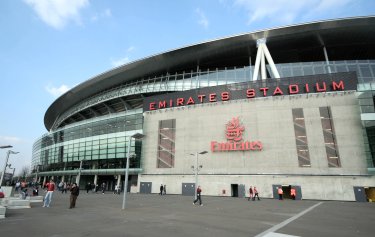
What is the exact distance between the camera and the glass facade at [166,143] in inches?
1652

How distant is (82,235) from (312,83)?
120ft

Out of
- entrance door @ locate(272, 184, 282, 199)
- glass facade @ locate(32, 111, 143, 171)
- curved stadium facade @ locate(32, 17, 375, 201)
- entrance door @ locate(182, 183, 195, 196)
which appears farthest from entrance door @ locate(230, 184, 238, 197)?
glass facade @ locate(32, 111, 143, 171)

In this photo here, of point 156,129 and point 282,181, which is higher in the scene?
point 156,129

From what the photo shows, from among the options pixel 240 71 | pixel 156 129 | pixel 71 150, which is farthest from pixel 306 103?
pixel 71 150

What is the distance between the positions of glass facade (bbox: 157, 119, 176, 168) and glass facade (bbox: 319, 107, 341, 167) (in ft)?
75.1

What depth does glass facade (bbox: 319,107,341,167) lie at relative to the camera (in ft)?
108

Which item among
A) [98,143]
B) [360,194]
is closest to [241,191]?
[360,194]

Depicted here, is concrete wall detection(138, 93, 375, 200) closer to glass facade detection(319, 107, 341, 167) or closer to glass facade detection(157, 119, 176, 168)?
glass facade detection(319, 107, 341, 167)

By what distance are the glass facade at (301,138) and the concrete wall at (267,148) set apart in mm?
481

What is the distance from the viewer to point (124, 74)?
5478 centimetres

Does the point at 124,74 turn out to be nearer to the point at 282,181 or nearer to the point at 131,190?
the point at 131,190

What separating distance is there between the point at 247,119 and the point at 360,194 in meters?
17.0

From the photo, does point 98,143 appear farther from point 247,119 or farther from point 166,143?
point 247,119

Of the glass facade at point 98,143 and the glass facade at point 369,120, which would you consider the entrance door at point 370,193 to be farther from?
the glass facade at point 98,143
